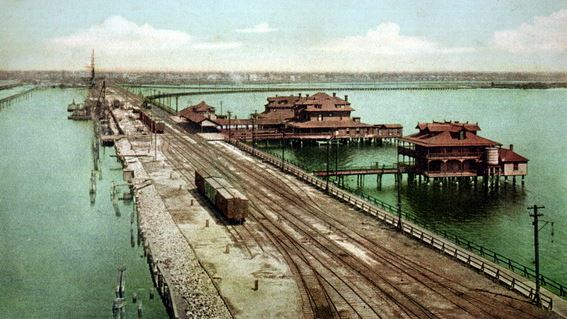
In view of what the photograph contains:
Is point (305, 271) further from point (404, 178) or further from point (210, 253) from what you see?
point (404, 178)

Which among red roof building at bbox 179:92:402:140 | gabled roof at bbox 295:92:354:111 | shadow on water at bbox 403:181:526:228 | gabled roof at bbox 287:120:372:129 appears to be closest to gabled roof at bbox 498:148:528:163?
shadow on water at bbox 403:181:526:228

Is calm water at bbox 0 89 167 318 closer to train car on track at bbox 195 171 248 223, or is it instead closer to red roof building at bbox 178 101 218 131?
train car on track at bbox 195 171 248 223

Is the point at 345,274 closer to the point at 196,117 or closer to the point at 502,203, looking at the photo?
the point at 502,203

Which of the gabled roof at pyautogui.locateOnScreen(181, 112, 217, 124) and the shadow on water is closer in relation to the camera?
the shadow on water

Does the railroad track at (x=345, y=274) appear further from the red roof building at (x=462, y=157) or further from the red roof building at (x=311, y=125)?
the red roof building at (x=311, y=125)

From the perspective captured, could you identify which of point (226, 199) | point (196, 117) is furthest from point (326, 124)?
point (226, 199)

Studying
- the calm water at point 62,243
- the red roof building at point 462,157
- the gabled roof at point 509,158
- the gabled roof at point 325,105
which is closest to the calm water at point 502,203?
the red roof building at point 462,157

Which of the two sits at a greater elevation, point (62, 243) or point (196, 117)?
point (196, 117)
